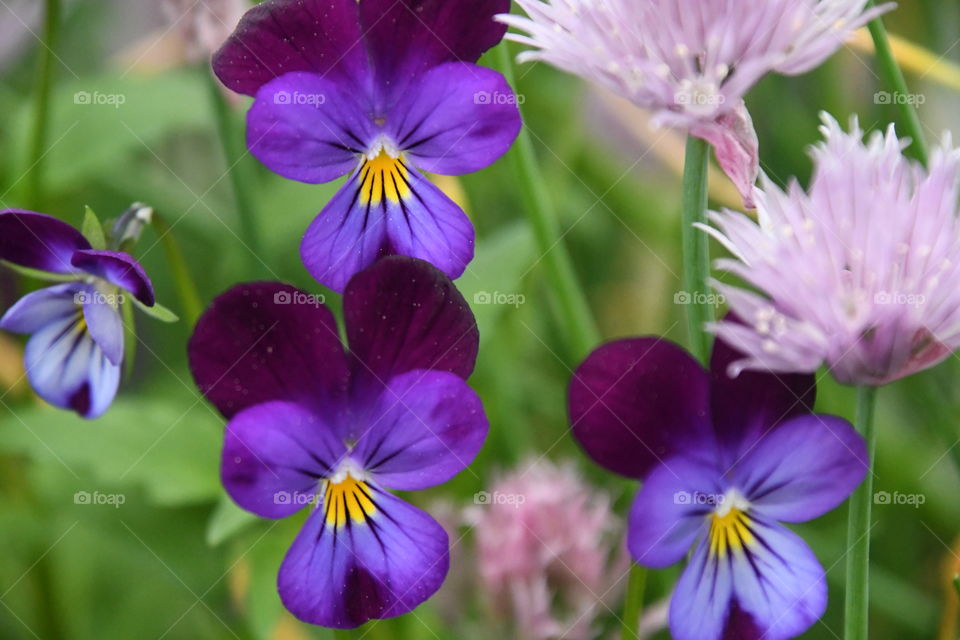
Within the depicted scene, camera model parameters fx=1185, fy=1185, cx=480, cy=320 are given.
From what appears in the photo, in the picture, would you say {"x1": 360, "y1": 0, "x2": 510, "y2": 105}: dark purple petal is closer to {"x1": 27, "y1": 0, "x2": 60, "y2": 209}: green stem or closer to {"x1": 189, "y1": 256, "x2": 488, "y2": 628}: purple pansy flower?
{"x1": 189, "y1": 256, "x2": 488, "y2": 628}: purple pansy flower

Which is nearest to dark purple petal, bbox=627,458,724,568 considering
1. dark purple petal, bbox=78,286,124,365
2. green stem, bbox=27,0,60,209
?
dark purple petal, bbox=78,286,124,365

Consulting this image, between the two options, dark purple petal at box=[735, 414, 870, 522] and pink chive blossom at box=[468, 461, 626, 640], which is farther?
pink chive blossom at box=[468, 461, 626, 640]

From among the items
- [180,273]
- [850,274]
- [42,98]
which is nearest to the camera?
[850,274]

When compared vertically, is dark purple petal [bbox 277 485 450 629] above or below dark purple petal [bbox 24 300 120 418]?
below

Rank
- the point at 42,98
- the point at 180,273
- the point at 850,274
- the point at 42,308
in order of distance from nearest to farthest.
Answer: the point at 850,274 < the point at 42,308 < the point at 180,273 < the point at 42,98

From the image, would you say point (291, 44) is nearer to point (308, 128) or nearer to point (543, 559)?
Result: point (308, 128)

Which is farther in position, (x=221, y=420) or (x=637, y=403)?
(x=221, y=420)

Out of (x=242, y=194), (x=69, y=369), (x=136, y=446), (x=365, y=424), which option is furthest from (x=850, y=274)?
(x=136, y=446)

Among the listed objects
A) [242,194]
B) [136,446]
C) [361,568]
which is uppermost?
[242,194]
